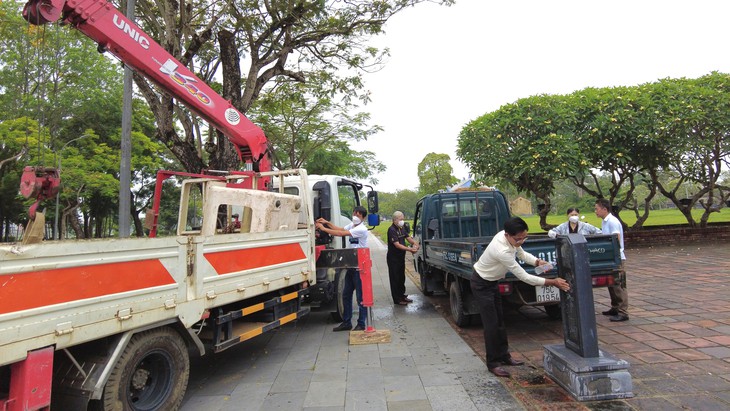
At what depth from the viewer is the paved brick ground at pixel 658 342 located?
132 inches

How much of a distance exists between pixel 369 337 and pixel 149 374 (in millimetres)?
2829

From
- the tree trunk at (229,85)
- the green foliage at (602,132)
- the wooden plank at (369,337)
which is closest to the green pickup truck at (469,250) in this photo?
the wooden plank at (369,337)

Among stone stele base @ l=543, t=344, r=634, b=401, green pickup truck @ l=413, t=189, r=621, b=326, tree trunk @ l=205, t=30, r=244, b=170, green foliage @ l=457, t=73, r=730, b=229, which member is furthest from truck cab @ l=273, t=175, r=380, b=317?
green foliage @ l=457, t=73, r=730, b=229

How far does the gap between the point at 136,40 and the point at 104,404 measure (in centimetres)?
385

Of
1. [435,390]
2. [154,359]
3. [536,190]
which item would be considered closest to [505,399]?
[435,390]

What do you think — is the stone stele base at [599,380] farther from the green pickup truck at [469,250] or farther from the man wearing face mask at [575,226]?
the man wearing face mask at [575,226]

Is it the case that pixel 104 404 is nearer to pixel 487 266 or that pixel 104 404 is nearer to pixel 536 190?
pixel 487 266

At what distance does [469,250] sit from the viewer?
491 cm

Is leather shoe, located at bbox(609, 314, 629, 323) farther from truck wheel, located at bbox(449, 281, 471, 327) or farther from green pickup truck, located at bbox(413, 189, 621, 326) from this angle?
truck wheel, located at bbox(449, 281, 471, 327)

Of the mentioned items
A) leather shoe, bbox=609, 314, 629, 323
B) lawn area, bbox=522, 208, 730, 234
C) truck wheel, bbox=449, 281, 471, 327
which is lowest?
leather shoe, bbox=609, 314, 629, 323

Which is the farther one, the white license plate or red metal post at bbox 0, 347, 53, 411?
the white license plate

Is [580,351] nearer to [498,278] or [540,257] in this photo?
[498,278]

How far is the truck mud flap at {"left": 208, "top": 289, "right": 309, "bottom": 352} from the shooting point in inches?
152

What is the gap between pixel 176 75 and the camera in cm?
509
